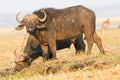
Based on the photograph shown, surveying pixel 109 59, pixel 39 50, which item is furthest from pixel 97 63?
pixel 39 50

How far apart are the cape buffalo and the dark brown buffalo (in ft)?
1.77

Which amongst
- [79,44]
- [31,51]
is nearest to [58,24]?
[31,51]

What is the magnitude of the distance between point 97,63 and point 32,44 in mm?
5379

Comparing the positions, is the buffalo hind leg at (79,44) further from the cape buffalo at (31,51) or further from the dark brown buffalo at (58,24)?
the dark brown buffalo at (58,24)

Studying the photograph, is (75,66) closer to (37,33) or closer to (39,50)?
(37,33)

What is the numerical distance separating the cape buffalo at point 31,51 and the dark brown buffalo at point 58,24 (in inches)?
21.2

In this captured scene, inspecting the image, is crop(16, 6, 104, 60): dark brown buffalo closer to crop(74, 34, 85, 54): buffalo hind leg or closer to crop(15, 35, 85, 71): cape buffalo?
crop(15, 35, 85, 71): cape buffalo

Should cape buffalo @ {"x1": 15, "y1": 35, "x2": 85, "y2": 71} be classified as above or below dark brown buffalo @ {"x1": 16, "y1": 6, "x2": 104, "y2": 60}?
below

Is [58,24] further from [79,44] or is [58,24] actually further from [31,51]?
[79,44]

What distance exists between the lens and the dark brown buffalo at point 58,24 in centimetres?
1424

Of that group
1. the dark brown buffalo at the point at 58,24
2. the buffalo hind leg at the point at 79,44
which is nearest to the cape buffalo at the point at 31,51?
the buffalo hind leg at the point at 79,44

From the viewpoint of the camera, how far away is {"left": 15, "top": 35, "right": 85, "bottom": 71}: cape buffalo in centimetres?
1425

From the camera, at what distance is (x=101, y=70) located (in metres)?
9.73

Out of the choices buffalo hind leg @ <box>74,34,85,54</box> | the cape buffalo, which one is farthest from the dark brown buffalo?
buffalo hind leg @ <box>74,34,85,54</box>
